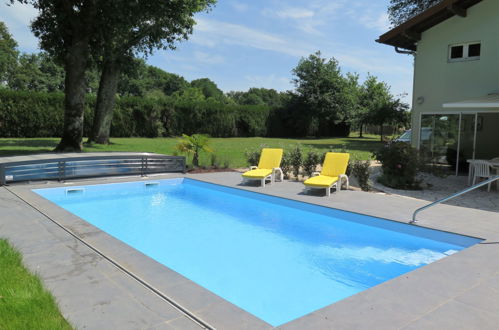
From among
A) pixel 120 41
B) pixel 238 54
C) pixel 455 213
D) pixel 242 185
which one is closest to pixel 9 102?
pixel 120 41

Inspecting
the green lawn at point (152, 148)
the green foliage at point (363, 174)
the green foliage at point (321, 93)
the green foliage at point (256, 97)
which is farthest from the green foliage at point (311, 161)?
the green foliage at point (256, 97)

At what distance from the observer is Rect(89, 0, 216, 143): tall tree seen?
17484mm

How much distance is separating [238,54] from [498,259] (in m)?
31.4

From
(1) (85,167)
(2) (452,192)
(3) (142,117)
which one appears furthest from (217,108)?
(2) (452,192)

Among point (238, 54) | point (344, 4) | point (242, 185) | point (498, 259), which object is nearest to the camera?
point (498, 259)

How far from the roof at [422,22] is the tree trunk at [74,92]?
45.8ft

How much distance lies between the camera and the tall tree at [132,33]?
17484 millimetres

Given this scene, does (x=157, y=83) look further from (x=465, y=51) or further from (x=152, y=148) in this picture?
(x=465, y=51)

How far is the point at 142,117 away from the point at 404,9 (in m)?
23.9

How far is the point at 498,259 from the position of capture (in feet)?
18.1

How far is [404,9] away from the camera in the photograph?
101 feet

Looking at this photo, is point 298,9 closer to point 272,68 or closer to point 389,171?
point 389,171

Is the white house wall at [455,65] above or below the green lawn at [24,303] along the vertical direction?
above

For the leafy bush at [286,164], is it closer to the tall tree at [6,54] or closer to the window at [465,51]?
the window at [465,51]
